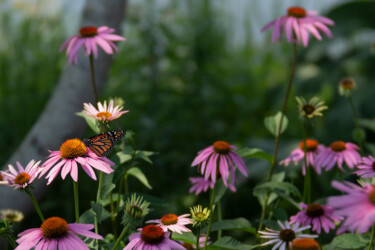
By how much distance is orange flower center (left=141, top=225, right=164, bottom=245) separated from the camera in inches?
30.0

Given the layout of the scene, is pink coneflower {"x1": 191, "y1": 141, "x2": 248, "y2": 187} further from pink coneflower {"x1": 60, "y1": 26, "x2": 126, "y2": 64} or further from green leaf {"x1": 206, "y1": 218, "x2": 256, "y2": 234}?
pink coneflower {"x1": 60, "y1": 26, "x2": 126, "y2": 64}

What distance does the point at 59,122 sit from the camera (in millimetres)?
1913

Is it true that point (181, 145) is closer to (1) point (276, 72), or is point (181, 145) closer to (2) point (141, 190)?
(2) point (141, 190)

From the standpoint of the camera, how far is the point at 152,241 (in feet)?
2.53

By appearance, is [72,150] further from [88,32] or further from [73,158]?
[88,32]

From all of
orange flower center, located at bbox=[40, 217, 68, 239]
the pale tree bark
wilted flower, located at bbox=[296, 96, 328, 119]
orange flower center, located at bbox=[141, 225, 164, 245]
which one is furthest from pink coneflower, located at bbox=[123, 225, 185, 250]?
the pale tree bark

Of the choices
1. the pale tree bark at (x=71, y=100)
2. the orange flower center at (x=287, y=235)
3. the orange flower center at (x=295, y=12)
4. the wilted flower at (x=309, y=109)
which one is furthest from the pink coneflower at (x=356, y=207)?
the pale tree bark at (x=71, y=100)

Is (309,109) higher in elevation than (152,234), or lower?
higher

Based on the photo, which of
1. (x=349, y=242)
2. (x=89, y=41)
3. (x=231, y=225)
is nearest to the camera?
(x=349, y=242)

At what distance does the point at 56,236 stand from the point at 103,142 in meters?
0.24

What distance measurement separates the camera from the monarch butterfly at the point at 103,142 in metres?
0.91

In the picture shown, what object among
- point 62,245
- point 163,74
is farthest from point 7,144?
point 62,245

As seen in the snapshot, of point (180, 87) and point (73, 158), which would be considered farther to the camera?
point (180, 87)

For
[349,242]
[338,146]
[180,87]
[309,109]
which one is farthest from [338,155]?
[180,87]
